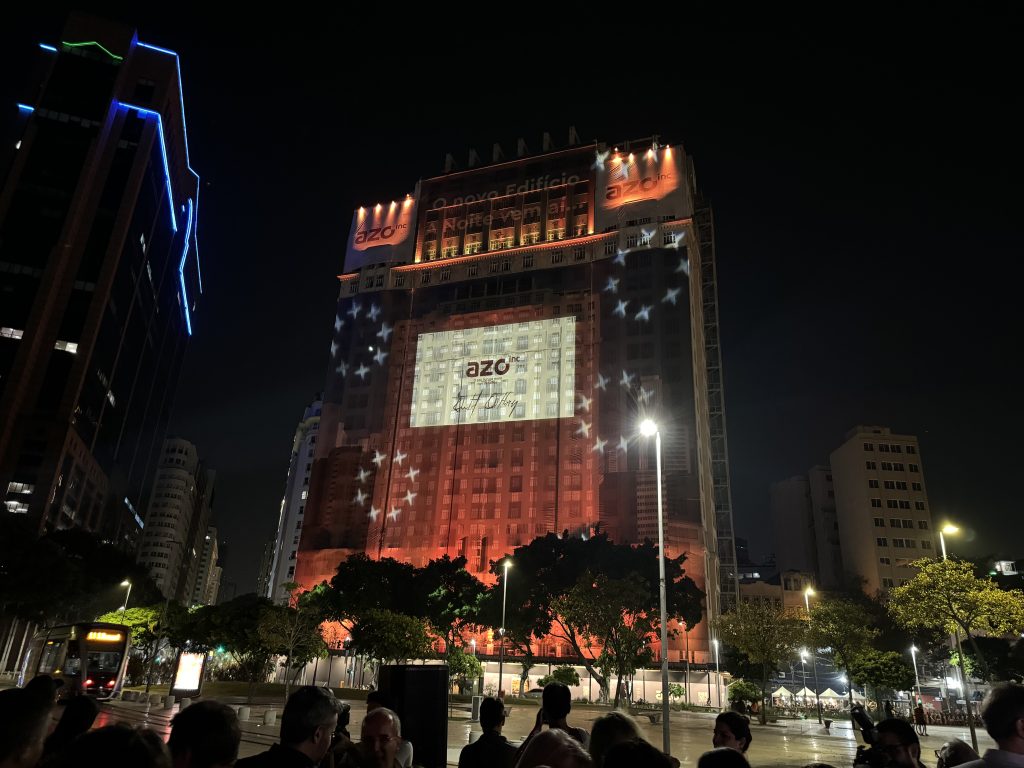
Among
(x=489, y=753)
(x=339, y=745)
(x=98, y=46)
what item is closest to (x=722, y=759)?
(x=489, y=753)

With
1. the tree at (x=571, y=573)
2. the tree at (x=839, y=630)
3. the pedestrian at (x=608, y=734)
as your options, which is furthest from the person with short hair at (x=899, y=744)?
the tree at (x=571, y=573)

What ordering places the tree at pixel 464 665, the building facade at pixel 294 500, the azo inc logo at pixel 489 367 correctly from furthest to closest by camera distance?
the building facade at pixel 294 500
the azo inc logo at pixel 489 367
the tree at pixel 464 665

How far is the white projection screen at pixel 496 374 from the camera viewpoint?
265 feet

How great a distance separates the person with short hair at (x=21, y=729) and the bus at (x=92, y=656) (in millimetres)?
36667

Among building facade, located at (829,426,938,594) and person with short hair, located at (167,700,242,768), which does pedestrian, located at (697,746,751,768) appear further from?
building facade, located at (829,426,938,594)

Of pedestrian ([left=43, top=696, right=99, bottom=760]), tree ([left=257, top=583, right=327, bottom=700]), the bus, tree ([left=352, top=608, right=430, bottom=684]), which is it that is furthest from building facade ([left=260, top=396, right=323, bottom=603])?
pedestrian ([left=43, top=696, right=99, bottom=760])

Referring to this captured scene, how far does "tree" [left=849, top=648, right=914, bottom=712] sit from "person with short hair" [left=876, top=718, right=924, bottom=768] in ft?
149

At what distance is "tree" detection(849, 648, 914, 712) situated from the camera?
45.1 meters

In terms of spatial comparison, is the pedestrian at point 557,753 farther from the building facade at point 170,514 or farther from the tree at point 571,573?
the building facade at point 170,514

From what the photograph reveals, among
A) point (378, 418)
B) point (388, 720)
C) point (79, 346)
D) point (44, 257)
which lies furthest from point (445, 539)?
point (388, 720)

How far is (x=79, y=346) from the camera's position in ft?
259

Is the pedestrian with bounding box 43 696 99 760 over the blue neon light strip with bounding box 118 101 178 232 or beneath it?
beneath

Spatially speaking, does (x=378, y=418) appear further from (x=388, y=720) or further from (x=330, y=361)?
(x=388, y=720)

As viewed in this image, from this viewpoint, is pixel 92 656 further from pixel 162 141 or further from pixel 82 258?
pixel 162 141
